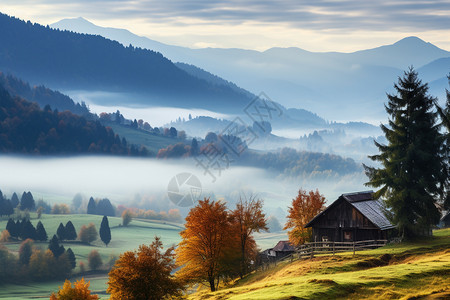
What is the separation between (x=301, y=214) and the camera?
3369 inches

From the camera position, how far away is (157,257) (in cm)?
5784

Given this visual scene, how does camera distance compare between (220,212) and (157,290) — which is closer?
(157,290)

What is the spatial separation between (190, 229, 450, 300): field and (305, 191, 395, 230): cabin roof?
923cm

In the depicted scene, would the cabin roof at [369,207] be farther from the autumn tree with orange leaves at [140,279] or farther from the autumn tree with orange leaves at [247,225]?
Answer: the autumn tree with orange leaves at [140,279]

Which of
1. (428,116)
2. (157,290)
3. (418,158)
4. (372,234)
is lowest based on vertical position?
(157,290)

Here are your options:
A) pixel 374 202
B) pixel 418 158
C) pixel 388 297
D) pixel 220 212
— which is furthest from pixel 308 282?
pixel 374 202

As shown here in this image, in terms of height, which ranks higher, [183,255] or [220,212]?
[220,212]

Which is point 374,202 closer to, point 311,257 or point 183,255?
point 311,257

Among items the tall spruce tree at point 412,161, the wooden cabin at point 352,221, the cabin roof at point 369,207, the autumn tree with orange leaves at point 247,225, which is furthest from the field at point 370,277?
the autumn tree with orange leaves at point 247,225

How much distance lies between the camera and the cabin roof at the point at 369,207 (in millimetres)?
67125

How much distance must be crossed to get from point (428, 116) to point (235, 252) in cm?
2990

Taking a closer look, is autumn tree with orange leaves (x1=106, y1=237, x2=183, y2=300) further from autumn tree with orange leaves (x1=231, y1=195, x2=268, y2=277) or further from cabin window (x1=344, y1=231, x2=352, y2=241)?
cabin window (x1=344, y1=231, x2=352, y2=241)

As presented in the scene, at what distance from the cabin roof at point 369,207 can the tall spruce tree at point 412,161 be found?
590 cm

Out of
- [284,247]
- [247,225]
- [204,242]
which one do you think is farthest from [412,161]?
[284,247]
